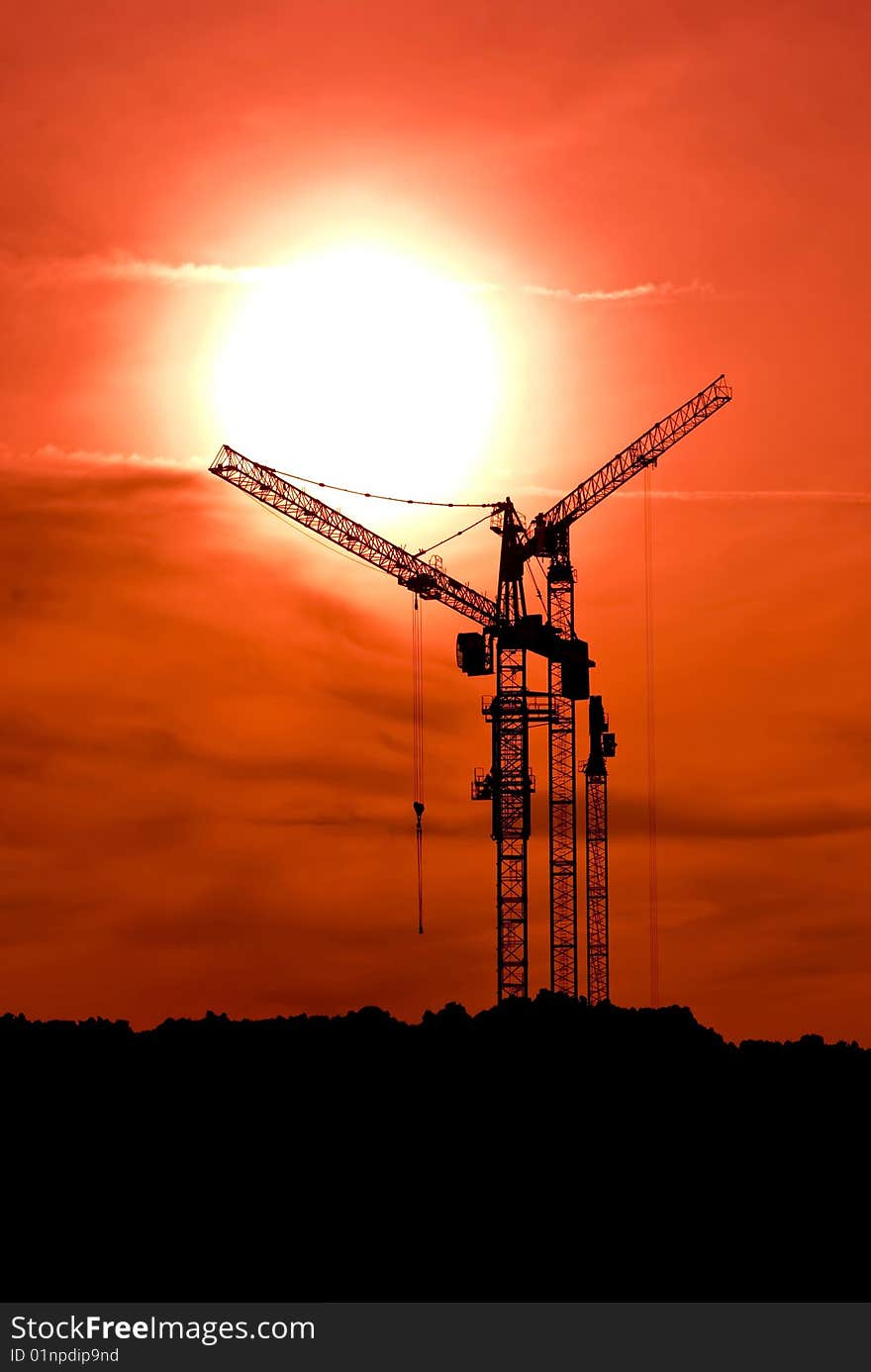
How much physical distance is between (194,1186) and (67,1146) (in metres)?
9.99

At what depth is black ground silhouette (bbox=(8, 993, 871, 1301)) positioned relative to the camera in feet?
376

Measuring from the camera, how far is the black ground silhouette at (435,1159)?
11462 cm

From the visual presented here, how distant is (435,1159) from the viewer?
12825 centimetres

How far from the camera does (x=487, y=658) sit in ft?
471

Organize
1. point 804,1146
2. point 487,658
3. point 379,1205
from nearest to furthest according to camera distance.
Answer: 1. point 379,1205
2. point 804,1146
3. point 487,658

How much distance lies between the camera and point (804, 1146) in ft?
438

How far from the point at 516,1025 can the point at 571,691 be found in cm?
2413

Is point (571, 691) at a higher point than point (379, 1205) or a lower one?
higher

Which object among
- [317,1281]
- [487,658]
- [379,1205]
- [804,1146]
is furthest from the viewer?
[487,658]

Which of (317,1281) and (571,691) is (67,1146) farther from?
(571,691)

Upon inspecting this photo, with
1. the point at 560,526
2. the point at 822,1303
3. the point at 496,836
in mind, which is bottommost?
the point at 822,1303

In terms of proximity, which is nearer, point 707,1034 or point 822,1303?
point 822,1303

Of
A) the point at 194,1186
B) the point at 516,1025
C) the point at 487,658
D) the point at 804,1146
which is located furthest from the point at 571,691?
the point at 194,1186

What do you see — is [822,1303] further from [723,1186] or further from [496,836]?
Answer: [496,836]
